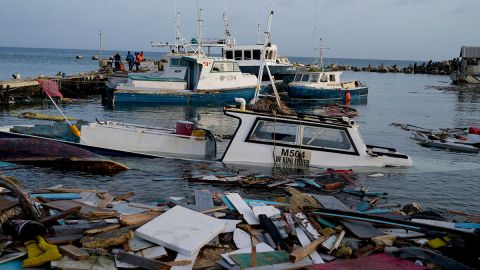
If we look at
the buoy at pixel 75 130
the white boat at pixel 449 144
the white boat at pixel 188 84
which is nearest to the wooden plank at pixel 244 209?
the buoy at pixel 75 130

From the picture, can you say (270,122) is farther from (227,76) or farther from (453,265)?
(227,76)

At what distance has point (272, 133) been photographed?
13031 mm

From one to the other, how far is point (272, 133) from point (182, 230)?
21.9 ft

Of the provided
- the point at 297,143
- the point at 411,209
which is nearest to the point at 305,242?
the point at 411,209

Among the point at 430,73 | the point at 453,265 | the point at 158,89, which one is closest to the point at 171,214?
the point at 453,265

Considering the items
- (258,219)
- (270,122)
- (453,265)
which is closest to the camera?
(453,265)

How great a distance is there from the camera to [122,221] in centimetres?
724

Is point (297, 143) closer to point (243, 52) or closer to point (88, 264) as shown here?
point (88, 264)

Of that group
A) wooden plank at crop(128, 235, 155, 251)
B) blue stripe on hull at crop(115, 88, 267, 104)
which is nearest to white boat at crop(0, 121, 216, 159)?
wooden plank at crop(128, 235, 155, 251)

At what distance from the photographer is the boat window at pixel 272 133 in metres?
12.8

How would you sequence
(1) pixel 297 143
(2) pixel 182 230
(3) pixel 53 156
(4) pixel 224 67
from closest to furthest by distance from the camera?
1. (2) pixel 182 230
2. (1) pixel 297 143
3. (3) pixel 53 156
4. (4) pixel 224 67

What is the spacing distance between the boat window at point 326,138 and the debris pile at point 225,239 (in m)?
4.64

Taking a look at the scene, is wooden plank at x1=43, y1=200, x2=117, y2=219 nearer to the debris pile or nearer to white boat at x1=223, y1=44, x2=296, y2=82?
the debris pile

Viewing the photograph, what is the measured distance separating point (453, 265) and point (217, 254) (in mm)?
3192
